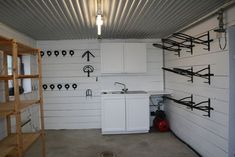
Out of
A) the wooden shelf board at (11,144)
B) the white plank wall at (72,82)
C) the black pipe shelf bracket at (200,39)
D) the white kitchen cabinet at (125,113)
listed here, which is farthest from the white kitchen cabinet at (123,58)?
the wooden shelf board at (11,144)

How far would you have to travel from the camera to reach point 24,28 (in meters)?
4.01

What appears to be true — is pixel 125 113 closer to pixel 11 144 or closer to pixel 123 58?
pixel 123 58

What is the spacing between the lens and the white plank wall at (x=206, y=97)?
115 inches

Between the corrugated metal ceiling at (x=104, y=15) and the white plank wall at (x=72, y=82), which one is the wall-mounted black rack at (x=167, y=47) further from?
the corrugated metal ceiling at (x=104, y=15)

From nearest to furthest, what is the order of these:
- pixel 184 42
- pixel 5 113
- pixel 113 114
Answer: pixel 5 113
pixel 184 42
pixel 113 114

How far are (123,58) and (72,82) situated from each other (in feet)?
4.76

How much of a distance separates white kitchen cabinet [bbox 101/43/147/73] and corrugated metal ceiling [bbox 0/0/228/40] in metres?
0.50

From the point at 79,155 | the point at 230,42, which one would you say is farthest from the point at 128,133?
the point at 230,42

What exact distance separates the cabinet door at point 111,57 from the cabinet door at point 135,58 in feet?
0.47

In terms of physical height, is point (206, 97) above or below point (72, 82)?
below

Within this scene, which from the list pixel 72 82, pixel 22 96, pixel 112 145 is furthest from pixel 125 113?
pixel 22 96

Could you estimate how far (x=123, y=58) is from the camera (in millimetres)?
5066

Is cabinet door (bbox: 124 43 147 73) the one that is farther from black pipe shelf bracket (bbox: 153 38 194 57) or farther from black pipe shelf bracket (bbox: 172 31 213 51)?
black pipe shelf bracket (bbox: 172 31 213 51)

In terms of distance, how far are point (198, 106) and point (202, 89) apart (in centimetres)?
31
